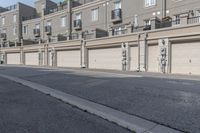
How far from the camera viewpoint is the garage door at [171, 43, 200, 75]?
726 inches

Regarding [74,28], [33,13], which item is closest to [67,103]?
[74,28]

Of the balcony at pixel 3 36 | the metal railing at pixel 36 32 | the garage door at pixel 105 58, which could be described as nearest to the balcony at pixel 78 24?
the garage door at pixel 105 58

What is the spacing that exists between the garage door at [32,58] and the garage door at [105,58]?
1372cm

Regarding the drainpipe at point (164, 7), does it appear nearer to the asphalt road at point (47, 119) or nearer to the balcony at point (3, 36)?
the asphalt road at point (47, 119)

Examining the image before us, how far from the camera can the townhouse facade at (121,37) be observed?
63.8 feet

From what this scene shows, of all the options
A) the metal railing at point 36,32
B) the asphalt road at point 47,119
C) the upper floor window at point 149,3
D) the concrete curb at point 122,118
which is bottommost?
the asphalt road at point 47,119

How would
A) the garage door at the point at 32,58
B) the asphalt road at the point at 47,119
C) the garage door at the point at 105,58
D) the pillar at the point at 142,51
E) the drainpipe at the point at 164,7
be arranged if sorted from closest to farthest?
the asphalt road at the point at 47,119
the pillar at the point at 142,51
the drainpipe at the point at 164,7
the garage door at the point at 105,58
the garage door at the point at 32,58

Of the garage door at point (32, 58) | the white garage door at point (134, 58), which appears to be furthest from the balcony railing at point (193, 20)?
the garage door at point (32, 58)

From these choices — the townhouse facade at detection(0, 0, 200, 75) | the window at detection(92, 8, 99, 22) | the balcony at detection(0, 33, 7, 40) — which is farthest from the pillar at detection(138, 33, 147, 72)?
the balcony at detection(0, 33, 7, 40)

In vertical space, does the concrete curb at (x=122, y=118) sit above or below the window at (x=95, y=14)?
below

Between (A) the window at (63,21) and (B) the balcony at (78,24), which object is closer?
(B) the balcony at (78,24)

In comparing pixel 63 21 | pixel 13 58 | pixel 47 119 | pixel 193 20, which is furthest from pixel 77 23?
pixel 47 119

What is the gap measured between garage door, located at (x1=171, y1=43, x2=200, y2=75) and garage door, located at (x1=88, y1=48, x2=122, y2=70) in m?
6.71

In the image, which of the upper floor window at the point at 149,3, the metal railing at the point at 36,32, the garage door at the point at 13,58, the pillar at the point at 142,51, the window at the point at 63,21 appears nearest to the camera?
the pillar at the point at 142,51
